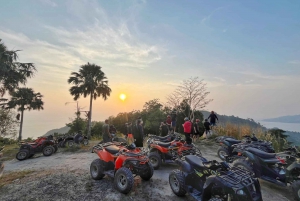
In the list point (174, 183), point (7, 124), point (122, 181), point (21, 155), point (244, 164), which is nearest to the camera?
point (174, 183)

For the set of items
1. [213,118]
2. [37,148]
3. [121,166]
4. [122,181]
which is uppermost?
[213,118]

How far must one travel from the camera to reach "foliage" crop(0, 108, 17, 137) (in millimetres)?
21141

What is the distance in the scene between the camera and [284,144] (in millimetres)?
9477

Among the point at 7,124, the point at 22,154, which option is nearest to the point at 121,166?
the point at 22,154

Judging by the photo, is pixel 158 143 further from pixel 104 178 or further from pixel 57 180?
pixel 57 180

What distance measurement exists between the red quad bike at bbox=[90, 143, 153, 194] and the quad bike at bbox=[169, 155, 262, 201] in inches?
36.2

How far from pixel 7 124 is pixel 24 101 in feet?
16.3

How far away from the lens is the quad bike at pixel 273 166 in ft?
14.9

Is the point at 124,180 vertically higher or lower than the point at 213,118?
lower

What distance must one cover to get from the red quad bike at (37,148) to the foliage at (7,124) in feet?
46.8

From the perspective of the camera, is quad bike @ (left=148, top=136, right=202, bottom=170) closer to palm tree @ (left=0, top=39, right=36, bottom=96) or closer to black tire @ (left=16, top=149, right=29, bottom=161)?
black tire @ (left=16, top=149, right=29, bottom=161)

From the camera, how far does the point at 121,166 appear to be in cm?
483

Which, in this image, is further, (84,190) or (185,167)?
(84,190)

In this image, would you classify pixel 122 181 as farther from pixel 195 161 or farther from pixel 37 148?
pixel 37 148
